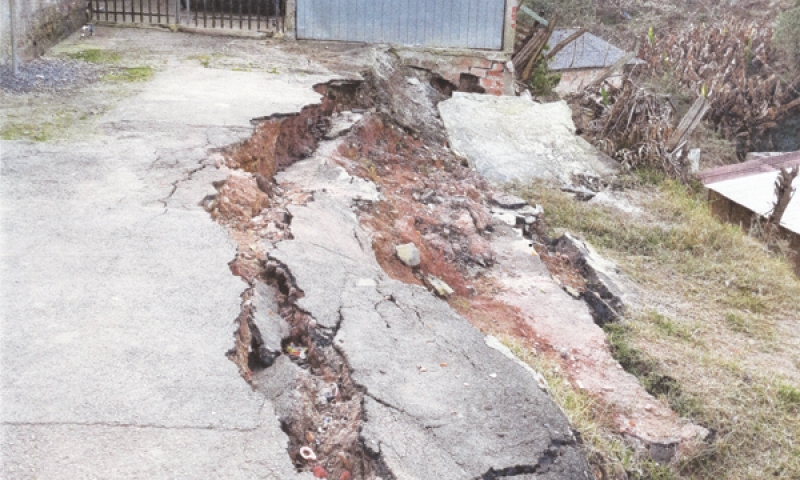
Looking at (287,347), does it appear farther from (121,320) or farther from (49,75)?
A: (49,75)

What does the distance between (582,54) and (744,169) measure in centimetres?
1274

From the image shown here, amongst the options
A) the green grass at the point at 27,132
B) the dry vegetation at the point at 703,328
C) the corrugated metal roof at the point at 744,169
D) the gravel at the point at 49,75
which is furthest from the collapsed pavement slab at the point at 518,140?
the green grass at the point at 27,132

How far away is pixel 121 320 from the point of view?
3.63 metres

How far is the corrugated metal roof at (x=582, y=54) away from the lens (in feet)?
79.6

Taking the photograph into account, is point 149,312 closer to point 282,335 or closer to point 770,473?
point 282,335

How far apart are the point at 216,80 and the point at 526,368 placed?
573 cm

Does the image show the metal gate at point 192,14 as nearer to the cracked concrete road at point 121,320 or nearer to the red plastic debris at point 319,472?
the cracked concrete road at point 121,320

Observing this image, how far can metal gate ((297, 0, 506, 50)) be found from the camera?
1084cm

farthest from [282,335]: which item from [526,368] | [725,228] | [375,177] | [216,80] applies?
[725,228]

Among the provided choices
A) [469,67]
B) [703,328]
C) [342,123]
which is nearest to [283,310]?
[703,328]

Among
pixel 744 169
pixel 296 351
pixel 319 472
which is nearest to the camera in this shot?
pixel 319 472

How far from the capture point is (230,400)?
312 cm

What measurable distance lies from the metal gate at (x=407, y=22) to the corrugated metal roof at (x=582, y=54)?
44.3ft

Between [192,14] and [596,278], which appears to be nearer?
[596,278]
